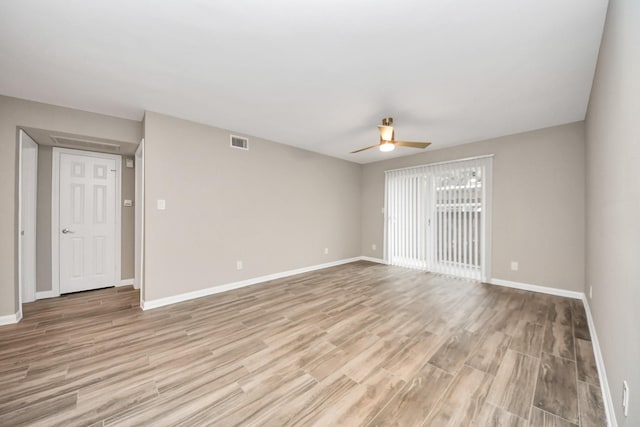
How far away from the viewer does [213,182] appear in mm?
3721

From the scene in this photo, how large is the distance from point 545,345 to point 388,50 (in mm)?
2983

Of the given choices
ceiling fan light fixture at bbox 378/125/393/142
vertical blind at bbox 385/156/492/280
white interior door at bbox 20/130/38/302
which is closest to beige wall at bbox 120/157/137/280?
white interior door at bbox 20/130/38/302

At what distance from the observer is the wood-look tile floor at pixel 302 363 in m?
1.49

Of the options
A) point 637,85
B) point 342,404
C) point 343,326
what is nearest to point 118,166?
point 343,326

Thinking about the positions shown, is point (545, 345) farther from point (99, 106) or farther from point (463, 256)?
point (99, 106)

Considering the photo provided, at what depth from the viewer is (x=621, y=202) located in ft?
4.46

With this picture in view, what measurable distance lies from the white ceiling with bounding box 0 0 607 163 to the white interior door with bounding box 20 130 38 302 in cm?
105

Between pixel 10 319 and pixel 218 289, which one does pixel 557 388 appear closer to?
pixel 218 289

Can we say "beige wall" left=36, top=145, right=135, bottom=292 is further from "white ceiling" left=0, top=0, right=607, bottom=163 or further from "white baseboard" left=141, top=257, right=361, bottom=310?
"white baseboard" left=141, top=257, right=361, bottom=310

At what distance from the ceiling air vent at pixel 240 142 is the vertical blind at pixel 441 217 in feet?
10.8

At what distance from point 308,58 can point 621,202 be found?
2327 mm

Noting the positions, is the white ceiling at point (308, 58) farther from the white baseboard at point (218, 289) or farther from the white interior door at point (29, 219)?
the white baseboard at point (218, 289)

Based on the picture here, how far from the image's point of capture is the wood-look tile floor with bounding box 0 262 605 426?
149 centimetres

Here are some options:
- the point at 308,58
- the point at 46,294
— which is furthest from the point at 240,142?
the point at 46,294
